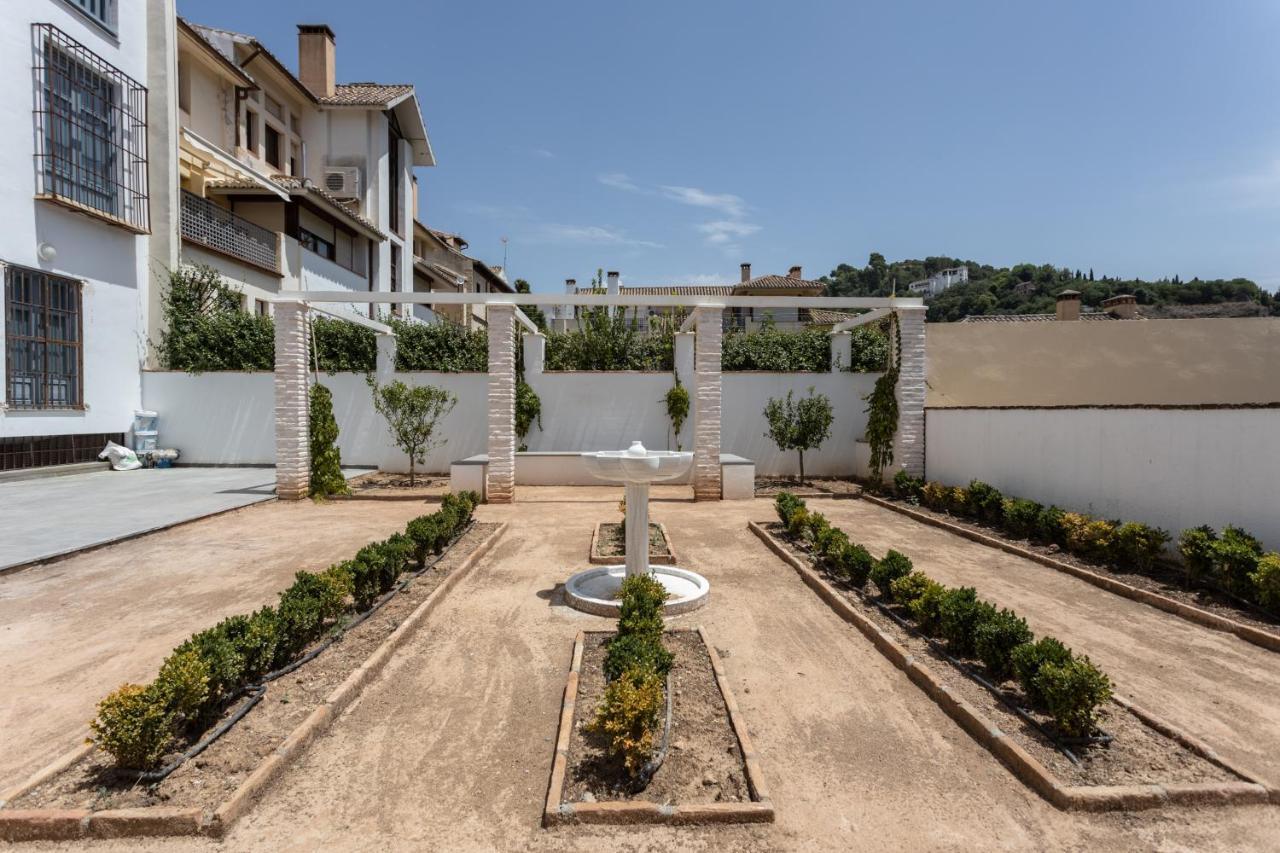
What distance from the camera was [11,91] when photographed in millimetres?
11344

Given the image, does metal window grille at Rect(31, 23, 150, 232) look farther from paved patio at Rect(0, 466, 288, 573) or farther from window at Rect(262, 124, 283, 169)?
window at Rect(262, 124, 283, 169)

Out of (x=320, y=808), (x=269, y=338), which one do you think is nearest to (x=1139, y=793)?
(x=320, y=808)

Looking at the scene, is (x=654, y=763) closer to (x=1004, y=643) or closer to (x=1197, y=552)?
(x=1004, y=643)

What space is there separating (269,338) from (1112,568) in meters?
17.0

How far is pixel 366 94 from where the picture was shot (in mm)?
22953

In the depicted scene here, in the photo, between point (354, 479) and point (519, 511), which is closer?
point (519, 511)

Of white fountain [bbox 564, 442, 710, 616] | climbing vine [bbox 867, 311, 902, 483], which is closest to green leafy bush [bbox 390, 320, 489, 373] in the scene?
climbing vine [bbox 867, 311, 902, 483]

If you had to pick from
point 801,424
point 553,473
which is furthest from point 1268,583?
point 553,473

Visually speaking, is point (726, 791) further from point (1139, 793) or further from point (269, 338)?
point (269, 338)

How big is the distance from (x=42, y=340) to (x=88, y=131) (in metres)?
4.55

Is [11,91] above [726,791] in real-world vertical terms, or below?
above

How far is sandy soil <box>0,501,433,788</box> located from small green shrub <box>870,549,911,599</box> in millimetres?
5406

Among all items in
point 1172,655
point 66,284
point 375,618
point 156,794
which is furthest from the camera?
point 66,284

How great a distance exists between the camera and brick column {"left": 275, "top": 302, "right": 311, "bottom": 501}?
1098 cm
